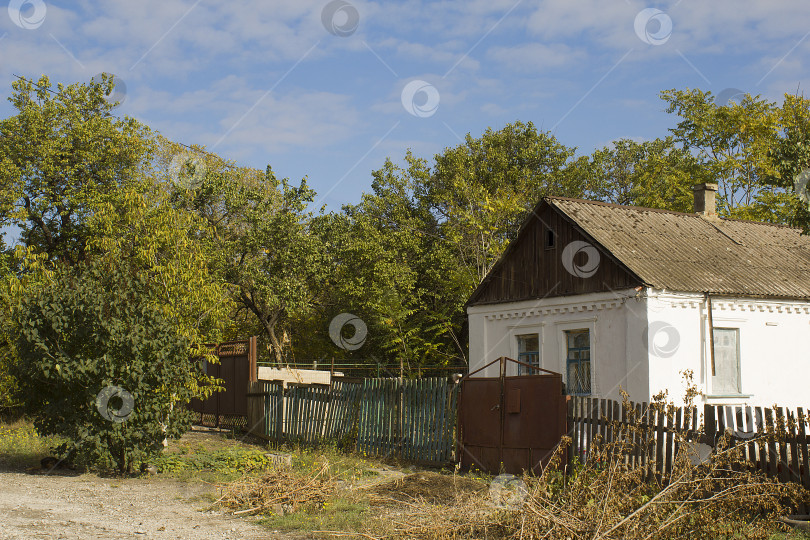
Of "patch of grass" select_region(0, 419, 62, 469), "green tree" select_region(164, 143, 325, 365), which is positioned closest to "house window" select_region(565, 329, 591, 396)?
"patch of grass" select_region(0, 419, 62, 469)

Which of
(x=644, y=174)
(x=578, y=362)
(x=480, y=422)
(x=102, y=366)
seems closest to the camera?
(x=102, y=366)

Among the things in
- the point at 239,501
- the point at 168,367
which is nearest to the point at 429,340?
the point at 168,367

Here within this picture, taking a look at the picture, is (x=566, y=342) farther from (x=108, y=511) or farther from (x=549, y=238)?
(x=108, y=511)

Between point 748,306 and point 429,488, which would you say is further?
point 748,306

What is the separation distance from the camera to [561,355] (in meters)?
18.2

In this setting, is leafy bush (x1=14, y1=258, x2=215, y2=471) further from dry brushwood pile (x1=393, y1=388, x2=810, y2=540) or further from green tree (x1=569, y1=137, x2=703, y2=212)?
green tree (x1=569, y1=137, x2=703, y2=212)

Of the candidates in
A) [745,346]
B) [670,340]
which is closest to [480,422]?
[670,340]

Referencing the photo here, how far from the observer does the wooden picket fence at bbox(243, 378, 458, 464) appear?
13.5 m

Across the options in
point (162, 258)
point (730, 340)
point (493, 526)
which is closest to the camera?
point (493, 526)

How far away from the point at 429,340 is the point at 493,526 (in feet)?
86.4

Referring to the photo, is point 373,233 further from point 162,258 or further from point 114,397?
point 114,397

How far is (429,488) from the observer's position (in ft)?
33.8

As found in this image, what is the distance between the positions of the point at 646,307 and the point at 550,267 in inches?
121

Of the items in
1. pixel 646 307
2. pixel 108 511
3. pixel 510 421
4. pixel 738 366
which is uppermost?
pixel 646 307
